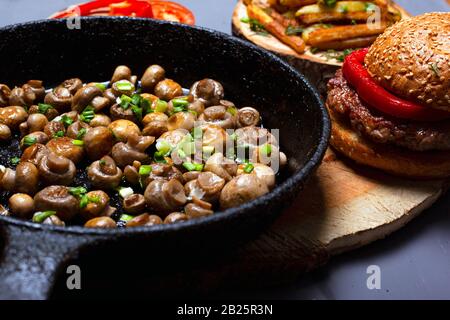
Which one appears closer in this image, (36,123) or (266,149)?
(266,149)

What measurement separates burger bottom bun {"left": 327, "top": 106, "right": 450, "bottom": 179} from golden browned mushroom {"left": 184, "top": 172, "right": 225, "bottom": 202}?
84 centimetres

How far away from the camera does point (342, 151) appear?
312cm

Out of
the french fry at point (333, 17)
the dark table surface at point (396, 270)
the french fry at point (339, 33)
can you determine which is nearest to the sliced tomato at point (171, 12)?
the french fry at point (333, 17)

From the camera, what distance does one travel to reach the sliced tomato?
459cm

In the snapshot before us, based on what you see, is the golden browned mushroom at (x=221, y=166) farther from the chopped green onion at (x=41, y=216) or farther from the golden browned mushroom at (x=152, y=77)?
the golden browned mushroom at (x=152, y=77)

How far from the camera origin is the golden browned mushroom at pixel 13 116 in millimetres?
3016

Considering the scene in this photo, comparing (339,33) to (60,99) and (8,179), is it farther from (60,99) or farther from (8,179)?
(8,179)

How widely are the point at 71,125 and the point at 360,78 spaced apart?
1516 millimetres

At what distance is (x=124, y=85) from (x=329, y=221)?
1.36 meters

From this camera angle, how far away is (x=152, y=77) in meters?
3.31

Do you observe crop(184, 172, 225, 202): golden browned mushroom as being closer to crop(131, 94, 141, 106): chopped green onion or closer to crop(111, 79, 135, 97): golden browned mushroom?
crop(131, 94, 141, 106): chopped green onion

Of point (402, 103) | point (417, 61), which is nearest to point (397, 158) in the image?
point (402, 103)

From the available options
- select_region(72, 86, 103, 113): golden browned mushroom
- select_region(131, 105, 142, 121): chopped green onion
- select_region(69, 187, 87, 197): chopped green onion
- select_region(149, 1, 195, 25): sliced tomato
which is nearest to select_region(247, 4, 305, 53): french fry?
select_region(149, 1, 195, 25): sliced tomato
